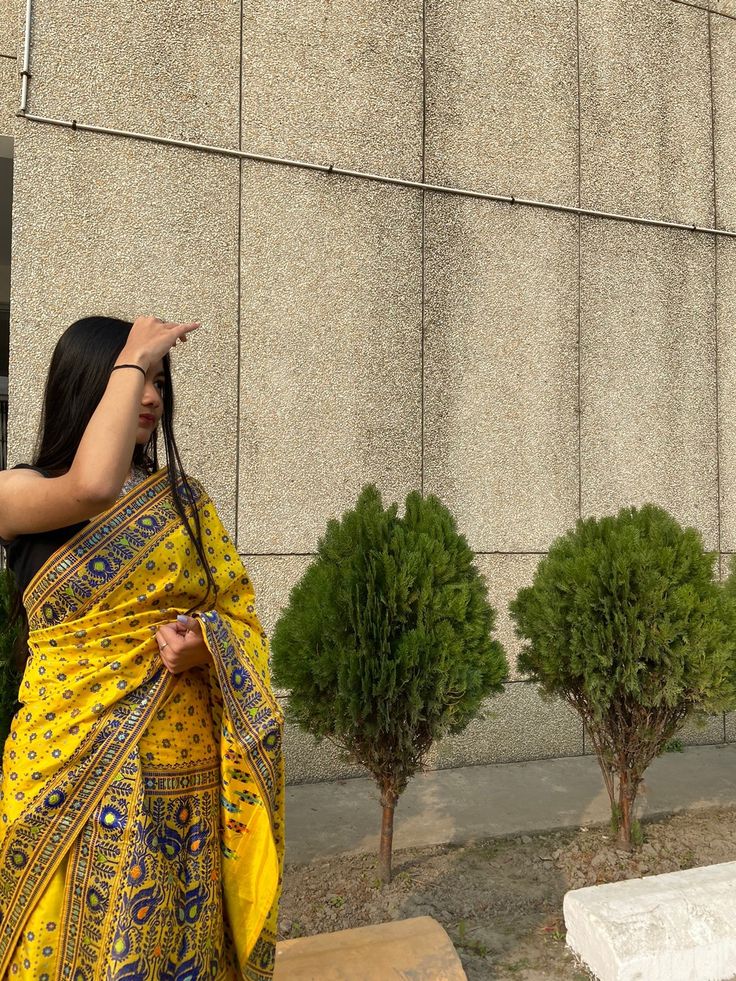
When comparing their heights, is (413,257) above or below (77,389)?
above

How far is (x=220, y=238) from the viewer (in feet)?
15.9

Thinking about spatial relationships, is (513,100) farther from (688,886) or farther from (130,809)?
(130,809)

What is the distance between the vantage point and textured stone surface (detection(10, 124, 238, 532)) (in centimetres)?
442

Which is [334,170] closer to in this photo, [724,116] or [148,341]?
[724,116]

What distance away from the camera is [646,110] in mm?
6055

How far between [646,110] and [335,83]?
8.30 ft

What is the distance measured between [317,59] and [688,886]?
5.02 meters

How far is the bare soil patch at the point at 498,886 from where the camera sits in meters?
3.01

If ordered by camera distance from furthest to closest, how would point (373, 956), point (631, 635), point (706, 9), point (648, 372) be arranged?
point (706, 9), point (648, 372), point (631, 635), point (373, 956)

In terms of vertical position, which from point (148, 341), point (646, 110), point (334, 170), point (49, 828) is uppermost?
point (646, 110)

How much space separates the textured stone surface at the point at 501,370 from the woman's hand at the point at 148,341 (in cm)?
378

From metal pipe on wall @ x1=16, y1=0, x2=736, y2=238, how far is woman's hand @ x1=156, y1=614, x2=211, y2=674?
3930mm

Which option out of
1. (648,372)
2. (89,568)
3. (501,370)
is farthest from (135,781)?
(648,372)

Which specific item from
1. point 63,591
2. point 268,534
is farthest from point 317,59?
point 63,591
